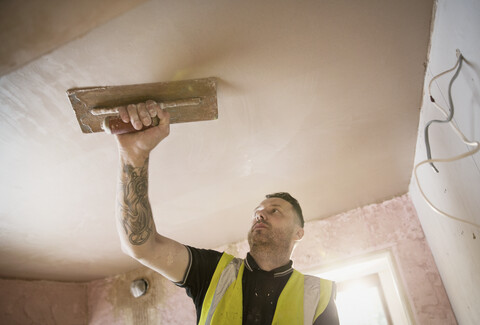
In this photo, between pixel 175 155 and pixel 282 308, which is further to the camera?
pixel 175 155

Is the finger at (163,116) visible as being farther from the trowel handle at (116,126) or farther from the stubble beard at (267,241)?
the stubble beard at (267,241)

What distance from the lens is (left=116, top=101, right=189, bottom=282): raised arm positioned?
1285 mm

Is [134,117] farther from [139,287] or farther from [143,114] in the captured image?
[139,287]

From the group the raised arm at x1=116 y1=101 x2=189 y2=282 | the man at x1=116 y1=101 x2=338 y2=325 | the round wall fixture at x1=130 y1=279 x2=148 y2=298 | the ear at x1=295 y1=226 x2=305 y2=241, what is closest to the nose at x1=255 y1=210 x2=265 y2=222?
the man at x1=116 y1=101 x2=338 y2=325

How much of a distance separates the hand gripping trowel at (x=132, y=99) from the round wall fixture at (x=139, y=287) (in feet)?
7.01

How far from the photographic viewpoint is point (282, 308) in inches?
52.0

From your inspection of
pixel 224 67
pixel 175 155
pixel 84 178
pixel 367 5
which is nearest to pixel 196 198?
pixel 175 155

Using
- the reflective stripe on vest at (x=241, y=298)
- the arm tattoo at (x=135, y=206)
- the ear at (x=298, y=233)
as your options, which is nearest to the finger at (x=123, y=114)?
the arm tattoo at (x=135, y=206)

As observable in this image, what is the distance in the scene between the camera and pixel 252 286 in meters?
1.43

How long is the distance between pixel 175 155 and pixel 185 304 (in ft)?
5.68

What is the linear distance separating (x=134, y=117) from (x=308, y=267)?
1.90 m

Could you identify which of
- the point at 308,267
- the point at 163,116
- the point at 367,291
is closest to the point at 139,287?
the point at 308,267

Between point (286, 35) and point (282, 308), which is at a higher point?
point (286, 35)

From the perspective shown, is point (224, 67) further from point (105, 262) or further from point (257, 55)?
point (105, 262)
